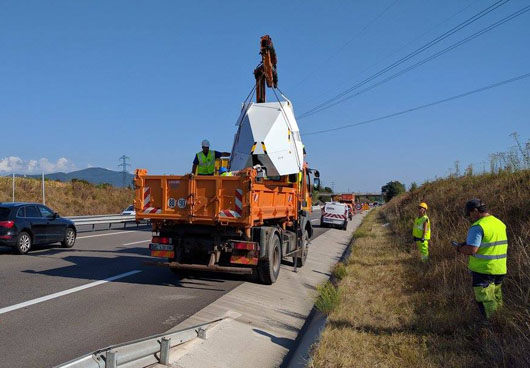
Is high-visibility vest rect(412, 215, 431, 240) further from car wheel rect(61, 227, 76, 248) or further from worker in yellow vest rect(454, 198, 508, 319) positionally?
car wheel rect(61, 227, 76, 248)

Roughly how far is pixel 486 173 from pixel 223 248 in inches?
382

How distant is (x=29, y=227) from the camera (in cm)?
1282

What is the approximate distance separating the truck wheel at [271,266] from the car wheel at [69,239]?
796 centimetres

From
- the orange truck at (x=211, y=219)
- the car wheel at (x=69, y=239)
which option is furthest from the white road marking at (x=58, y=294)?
the car wheel at (x=69, y=239)

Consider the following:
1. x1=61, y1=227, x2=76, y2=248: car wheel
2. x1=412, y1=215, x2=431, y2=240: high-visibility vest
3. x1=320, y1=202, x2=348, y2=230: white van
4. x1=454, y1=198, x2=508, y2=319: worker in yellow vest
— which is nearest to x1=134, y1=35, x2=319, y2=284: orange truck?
x1=412, y1=215, x2=431, y2=240: high-visibility vest

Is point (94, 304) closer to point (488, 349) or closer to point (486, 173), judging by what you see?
point (488, 349)

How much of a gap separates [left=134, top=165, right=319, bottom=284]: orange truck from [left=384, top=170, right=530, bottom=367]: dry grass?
3.26 m

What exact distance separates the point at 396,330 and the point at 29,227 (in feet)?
36.4

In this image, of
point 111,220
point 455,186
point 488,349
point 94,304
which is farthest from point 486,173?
point 111,220

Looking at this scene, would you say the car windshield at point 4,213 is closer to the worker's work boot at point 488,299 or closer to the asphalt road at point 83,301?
the asphalt road at point 83,301

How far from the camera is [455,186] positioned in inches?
656

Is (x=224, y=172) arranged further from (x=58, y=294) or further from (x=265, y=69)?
(x=265, y=69)

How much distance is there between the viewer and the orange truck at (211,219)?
8.12 metres

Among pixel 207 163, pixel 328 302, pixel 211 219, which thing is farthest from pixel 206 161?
pixel 328 302
